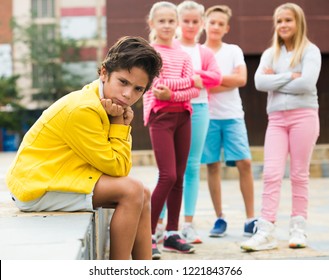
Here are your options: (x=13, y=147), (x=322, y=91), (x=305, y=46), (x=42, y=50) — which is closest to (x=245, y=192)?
(x=305, y=46)

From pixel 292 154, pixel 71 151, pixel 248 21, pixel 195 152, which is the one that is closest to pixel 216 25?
pixel 195 152

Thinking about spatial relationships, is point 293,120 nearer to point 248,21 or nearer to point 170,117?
point 170,117

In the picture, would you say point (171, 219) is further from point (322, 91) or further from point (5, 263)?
point (322, 91)

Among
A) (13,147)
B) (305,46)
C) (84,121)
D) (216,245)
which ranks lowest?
(13,147)

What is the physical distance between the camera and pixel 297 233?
3471mm

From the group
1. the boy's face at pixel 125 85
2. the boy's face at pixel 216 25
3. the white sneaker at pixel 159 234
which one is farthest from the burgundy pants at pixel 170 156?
the boy's face at pixel 125 85

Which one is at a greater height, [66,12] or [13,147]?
[66,12]

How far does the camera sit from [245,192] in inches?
158

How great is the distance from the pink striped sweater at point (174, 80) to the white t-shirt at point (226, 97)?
52 centimetres

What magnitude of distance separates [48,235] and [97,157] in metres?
0.42

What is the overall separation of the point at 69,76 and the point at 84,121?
24621 mm

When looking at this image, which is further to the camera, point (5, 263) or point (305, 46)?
point (305, 46)

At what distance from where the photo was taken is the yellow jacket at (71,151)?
2.32 metres

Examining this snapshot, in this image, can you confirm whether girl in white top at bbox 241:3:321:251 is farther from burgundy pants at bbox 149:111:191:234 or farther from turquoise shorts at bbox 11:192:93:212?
turquoise shorts at bbox 11:192:93:212
